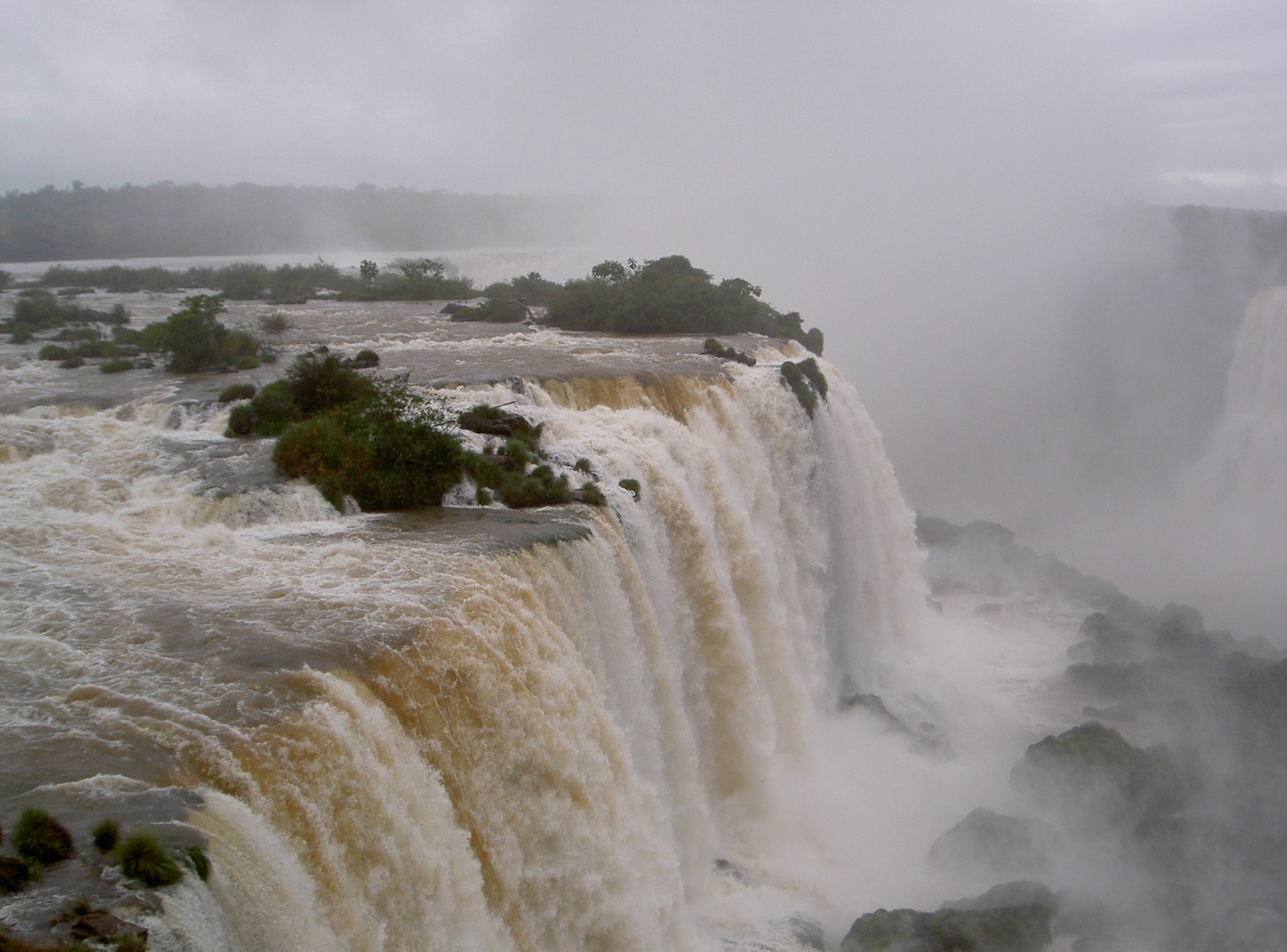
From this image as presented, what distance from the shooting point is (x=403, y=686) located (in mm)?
7367

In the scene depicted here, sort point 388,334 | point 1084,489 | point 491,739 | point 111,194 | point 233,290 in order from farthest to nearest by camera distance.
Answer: point 111,194 < point 1084,489 < point 233,290 < point 388,334 < point 491,739

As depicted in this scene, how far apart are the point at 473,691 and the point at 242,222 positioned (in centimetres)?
8426

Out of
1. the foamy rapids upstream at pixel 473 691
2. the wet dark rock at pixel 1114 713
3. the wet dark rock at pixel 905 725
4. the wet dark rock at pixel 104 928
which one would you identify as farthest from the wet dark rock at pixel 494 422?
the wet dark rock at pixel 1114 713

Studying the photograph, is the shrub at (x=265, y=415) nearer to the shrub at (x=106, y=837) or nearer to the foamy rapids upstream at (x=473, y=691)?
the foamy rapids upstream at (x=473, y=691)

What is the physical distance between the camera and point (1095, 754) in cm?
1527

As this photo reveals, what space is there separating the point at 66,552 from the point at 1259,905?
1506 cm

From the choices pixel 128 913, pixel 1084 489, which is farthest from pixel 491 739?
pixel 1084 489

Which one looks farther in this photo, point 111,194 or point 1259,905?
point 111,194

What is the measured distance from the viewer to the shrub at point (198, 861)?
5113 mm

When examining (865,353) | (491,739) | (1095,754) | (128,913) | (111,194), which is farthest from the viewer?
(111,194)

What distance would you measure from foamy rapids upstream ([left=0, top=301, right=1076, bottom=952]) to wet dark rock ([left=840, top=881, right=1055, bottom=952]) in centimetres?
79

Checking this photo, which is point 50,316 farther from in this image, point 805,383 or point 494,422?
point 805,383

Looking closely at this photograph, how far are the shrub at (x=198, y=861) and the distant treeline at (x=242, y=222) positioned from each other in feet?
206

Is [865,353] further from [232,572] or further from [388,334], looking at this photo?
[232,572]
